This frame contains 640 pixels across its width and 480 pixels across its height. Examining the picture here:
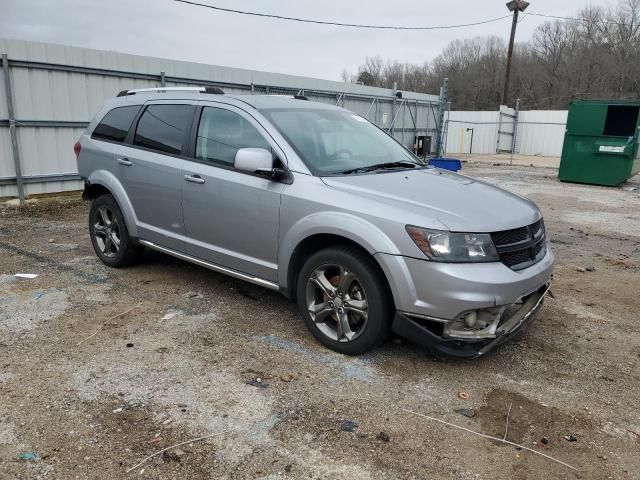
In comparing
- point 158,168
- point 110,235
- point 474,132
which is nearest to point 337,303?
point 158,168

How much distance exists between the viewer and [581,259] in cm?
650

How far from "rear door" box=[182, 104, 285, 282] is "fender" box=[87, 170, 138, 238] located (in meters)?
0.86

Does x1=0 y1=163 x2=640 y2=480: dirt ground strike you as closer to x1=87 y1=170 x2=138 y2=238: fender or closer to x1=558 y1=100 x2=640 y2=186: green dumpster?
x1=87 y1=170 x2=138 y2=238: fender

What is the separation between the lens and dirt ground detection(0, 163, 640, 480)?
2.54m

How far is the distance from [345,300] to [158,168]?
2266 millimetres

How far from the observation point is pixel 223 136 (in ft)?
14.0

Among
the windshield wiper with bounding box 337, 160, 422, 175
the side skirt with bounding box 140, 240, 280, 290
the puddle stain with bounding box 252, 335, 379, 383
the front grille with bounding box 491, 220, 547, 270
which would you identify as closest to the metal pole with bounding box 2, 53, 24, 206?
the side skirt with bounding box 140, 240, 280, 290

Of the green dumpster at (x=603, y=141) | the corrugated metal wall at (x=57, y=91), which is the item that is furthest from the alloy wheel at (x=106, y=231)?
the green dumpster at (x=603, y=141)

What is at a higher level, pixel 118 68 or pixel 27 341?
pixel 118 68

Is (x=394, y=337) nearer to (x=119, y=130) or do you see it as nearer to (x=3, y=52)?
(x=119, y=130)

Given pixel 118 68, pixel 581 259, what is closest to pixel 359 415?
pixel 581 259

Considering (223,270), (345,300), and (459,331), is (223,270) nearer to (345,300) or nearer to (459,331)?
(345,300)

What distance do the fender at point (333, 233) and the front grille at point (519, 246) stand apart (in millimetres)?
680

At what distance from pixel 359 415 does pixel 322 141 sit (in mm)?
2193
